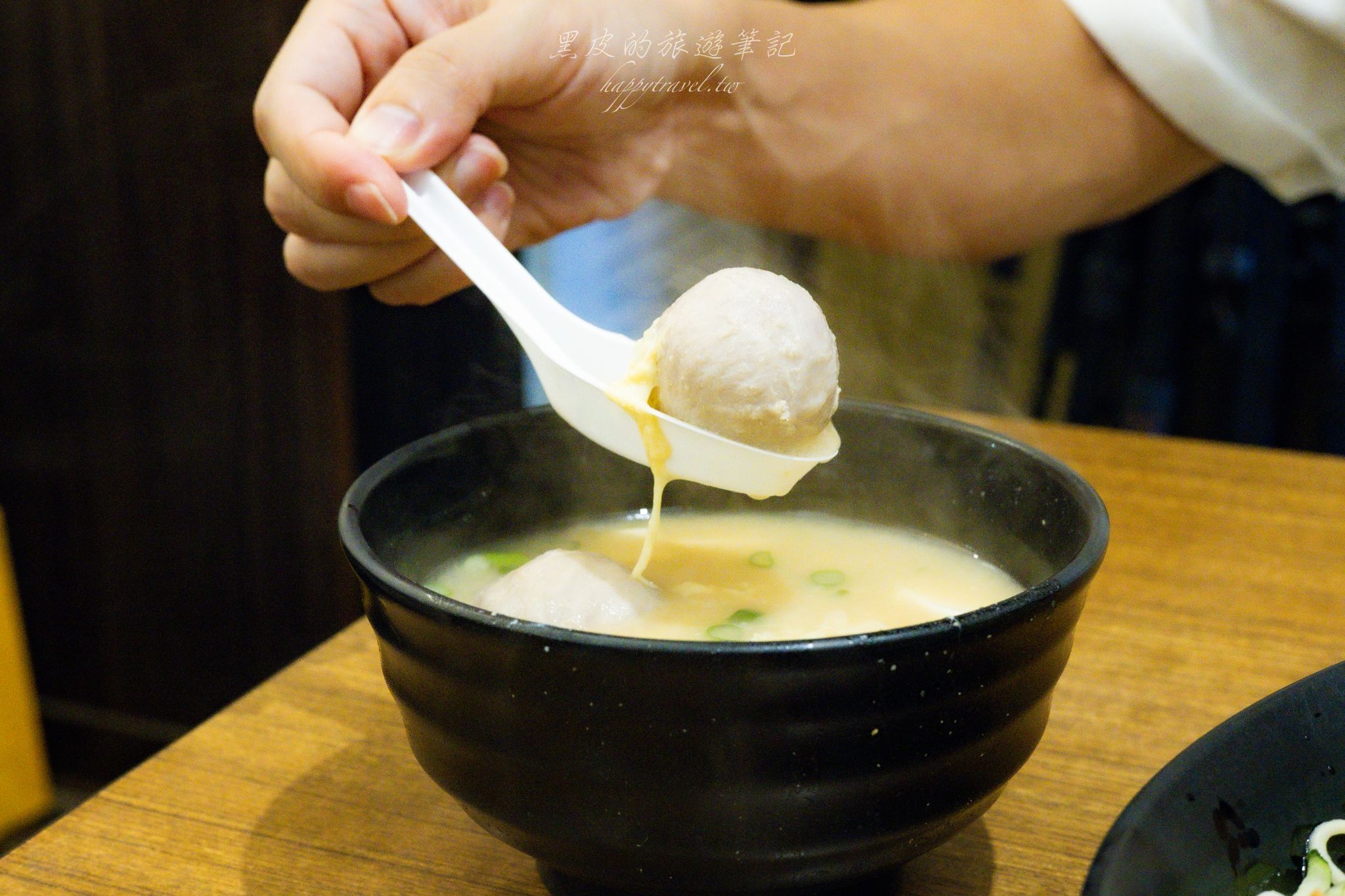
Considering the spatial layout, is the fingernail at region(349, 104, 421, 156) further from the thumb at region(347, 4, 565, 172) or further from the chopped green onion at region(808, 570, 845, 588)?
the chopped green onion at region(808, 570, 845, 588)

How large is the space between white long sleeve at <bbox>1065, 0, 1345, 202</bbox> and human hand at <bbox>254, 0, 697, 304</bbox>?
701 mm

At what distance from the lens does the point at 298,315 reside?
2.37 metres

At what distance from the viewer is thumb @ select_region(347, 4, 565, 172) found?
3.58 ft

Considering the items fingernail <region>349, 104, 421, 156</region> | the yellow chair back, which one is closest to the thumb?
fingernail <region>349, 104, 421, 156</region>

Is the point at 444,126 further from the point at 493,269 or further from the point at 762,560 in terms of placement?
the point at 762,560

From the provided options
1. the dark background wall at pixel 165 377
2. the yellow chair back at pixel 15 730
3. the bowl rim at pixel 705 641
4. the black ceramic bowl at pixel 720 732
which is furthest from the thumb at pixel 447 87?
the yellow chair back at pixel 15 730

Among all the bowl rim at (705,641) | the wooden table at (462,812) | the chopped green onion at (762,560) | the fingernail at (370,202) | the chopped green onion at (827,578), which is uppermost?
the fingernail at (370,202)

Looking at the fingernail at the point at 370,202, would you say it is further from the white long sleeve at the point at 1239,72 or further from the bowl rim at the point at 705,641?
the white long sleeve at the point at 1239,72

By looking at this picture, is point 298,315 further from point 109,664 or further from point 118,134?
point 109,664

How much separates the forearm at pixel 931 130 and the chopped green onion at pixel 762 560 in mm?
731

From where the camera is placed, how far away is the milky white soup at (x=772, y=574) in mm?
938

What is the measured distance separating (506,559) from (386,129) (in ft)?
1.40

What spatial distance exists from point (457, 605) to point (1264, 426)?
2.50m

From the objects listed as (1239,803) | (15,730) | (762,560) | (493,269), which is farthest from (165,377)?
(1239,803)
